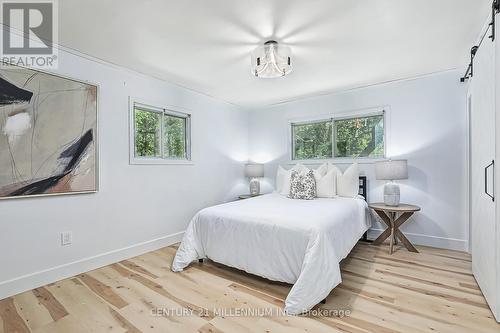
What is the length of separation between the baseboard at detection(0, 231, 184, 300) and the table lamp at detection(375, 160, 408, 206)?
308 cm

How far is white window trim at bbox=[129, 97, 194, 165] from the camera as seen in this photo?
3.08m

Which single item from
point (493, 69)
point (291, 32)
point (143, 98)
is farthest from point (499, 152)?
point (143, 98)

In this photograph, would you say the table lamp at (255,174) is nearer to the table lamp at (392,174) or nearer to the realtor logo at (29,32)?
the table lamp at (392,174)

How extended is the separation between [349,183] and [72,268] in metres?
3.48

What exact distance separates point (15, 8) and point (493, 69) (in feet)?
12.0

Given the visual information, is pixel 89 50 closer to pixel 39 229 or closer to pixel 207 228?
pixel 39 229

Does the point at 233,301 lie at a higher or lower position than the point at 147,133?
lower

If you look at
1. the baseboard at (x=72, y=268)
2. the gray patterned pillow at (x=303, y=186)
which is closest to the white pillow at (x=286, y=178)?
the gray patterned pillow at (x=303, y=186)

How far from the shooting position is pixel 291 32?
7.24 ft

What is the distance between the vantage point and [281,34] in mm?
2236

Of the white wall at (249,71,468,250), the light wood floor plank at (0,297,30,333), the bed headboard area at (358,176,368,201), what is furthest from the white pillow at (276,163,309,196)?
the light wood floor plank at (0,297,30,333)

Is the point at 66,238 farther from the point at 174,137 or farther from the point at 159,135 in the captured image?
the point at 174,137

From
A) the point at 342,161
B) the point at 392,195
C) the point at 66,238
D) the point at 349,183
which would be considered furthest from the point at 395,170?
the point at 66,238

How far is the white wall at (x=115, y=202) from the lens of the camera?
2.22m
